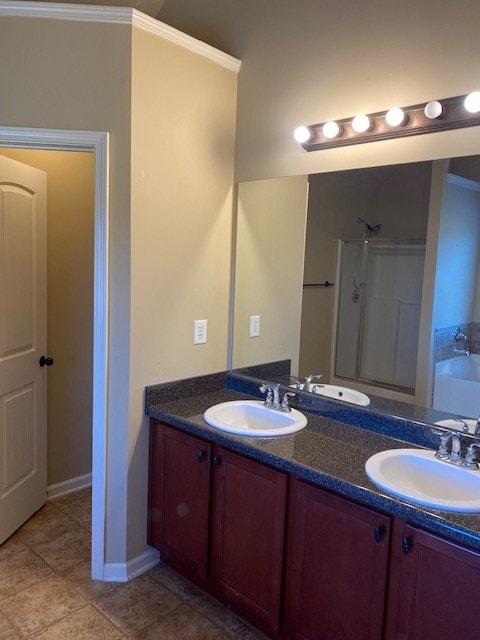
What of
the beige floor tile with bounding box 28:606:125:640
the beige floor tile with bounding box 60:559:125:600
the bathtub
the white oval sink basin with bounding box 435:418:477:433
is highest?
the bathtub

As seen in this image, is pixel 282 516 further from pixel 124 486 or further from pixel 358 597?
pixel 124 486

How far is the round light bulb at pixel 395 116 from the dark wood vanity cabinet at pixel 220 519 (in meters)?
1.37

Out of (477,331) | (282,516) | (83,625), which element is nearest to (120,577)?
(83,625)

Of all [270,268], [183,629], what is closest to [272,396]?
[270,268]

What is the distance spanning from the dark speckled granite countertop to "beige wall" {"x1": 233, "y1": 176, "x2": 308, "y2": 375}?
281mm

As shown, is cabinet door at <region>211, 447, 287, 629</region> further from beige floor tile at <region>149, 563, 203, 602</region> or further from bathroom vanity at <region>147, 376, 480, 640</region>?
beige floor tile at <region>149, 563, 203, 602</region>

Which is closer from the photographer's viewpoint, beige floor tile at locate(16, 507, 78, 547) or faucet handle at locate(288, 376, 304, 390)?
faucet handle at locate(288, 376, 304, 390)

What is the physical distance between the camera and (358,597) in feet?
5.14

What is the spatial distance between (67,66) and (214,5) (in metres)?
0.93

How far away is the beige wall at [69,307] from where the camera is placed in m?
2.88

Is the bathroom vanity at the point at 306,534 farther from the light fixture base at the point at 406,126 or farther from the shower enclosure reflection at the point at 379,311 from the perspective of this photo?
the light fixture base at the point at 406,126

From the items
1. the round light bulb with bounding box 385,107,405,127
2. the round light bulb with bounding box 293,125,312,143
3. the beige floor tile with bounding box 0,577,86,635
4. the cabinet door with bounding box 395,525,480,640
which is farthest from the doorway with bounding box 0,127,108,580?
the cabinet door with bounding box 395,525,480,640

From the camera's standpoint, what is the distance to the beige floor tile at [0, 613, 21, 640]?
1940 mm

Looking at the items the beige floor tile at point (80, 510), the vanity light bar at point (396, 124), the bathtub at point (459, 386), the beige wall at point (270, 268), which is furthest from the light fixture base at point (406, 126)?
the beige floor tile at point (80, 510)
